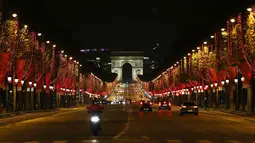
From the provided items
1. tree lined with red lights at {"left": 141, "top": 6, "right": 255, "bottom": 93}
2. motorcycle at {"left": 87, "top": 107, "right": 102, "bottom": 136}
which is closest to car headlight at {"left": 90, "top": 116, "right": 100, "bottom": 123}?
motorcycle at {"left": 87, "top": 107, "right": 102, "bottom": 136}

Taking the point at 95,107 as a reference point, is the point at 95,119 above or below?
below

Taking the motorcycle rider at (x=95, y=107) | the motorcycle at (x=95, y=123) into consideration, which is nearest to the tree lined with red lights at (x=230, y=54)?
the motorcycle rider at (x=95, y=107)

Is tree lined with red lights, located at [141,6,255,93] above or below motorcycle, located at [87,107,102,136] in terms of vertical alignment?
above

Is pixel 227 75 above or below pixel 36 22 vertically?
below

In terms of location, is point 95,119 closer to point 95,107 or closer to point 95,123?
point 95,123

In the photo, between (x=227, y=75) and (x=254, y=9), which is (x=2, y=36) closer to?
(x=254, y=9)

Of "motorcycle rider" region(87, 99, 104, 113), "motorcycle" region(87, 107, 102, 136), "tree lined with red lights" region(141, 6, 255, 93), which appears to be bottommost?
"motorcycle" region(87, 107, 102, 136)

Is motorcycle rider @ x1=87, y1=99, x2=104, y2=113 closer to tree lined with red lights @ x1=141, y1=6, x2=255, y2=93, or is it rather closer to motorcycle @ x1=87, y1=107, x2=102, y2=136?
motorcycle @ x1=87, y1=107, x2=102, y2=136

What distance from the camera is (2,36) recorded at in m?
60.1

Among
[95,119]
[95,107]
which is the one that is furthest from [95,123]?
[95,107]

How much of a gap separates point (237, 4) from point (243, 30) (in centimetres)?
1397

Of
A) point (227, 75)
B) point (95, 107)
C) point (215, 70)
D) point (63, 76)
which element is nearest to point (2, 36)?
point (95, 107)

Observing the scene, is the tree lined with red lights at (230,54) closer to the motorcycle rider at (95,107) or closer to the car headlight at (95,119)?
the motorcycle rider at (95,107)

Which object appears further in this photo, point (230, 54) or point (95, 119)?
point (230, 54)
